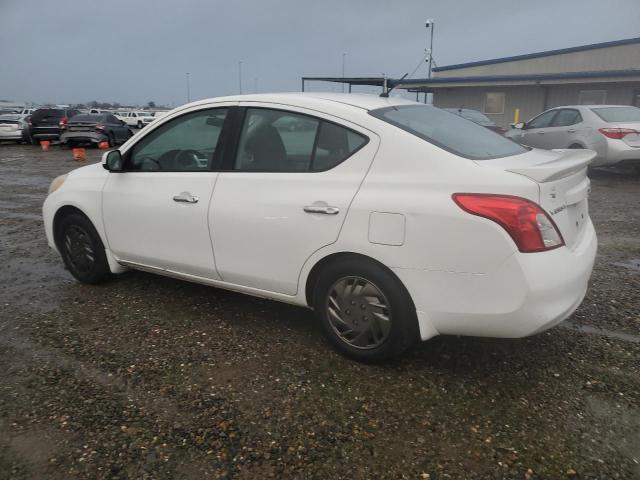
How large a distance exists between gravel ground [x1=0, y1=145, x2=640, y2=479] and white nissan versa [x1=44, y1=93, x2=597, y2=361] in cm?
36

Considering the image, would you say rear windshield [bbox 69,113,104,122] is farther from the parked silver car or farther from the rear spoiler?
the rear spoiler

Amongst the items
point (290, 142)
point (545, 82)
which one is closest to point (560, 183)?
point (290, 142)

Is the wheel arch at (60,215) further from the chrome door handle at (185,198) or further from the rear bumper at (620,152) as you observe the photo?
the rear bumper at (620,152)

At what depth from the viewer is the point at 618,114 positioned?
34.3ft

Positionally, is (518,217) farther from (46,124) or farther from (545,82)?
(46,124)

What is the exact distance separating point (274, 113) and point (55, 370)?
84.3 inches

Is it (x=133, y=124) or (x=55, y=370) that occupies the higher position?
(x=133, y=124)

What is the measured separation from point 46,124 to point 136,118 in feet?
73.6

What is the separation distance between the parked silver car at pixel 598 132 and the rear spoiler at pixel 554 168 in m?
7.96

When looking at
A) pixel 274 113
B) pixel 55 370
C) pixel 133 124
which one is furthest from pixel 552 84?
pixel 133 124

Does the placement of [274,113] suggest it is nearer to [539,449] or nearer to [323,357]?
[323,357]

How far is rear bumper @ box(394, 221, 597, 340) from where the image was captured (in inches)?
101

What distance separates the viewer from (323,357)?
3250mm

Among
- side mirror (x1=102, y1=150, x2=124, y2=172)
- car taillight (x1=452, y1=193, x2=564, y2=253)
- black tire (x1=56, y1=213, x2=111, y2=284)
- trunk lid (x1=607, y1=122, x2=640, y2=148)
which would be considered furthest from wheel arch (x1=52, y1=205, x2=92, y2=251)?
trunk lid (x1=607, y1=122, x2=640, y2=148)
